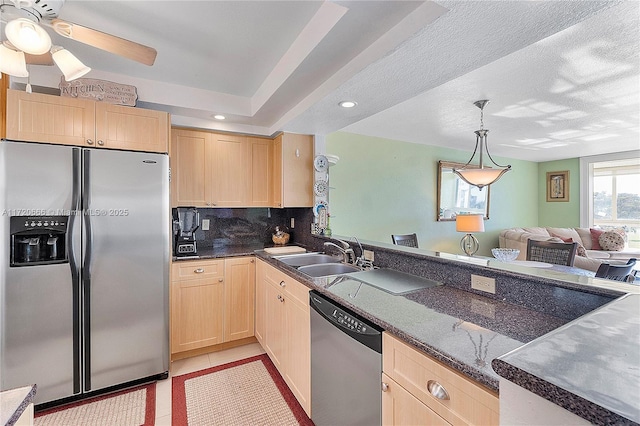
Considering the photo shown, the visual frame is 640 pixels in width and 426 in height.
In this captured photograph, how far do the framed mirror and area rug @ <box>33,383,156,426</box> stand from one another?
447 centimetres

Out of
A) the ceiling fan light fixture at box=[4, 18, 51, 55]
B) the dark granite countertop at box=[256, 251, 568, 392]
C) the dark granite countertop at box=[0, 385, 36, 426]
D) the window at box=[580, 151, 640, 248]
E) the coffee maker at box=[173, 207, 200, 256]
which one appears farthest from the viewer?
the window at box=[580, 151, 640, 248]

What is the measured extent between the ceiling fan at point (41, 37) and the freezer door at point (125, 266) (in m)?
0.80

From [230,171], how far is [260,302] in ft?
4.63

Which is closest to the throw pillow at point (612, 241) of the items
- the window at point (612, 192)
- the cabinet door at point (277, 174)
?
the window at point (612, 192)

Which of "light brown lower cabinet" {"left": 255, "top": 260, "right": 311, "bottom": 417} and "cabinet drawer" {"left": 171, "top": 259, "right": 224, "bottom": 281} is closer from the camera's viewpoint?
"light brown lower cabinet" {"left": 255, "top": 260, "right": 311, "bottom": 417}

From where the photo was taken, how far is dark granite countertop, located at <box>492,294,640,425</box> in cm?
43

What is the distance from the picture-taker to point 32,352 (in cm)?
186

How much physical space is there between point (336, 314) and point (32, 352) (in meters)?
2.11

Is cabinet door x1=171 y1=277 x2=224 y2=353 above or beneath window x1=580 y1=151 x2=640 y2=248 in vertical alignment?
beneath

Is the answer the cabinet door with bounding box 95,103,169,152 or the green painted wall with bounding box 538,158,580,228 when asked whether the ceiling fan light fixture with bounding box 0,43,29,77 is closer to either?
the cabinet door with bounding box 95,103,169,152

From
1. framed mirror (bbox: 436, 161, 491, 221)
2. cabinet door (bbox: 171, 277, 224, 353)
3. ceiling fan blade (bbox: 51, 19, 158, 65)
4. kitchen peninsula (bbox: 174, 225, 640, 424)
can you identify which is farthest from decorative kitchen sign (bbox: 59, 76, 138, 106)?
framed mirror (bbox: 436, 161, 491, 221)

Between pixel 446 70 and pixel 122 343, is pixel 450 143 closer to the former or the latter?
pixel 446 70

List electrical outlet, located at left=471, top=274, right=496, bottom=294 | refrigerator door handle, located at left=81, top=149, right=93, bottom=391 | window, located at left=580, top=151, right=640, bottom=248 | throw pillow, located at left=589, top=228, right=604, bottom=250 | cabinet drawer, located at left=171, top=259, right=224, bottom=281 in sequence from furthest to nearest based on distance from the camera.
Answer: window, located at left=580, top=151, right=640, bottom=248, throw pillow, located at left=589, top=228, right=604, bottom=250, cabinet drawer, located at left=171, top=259, right=224, bottom=281, refrigerator door handle, located at left=81, top=149, right=93, bottom=391, electrical outlet, located at left=471, top=274, right=496, bottom=294

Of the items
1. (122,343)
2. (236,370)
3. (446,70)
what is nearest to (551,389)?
(446,70)
